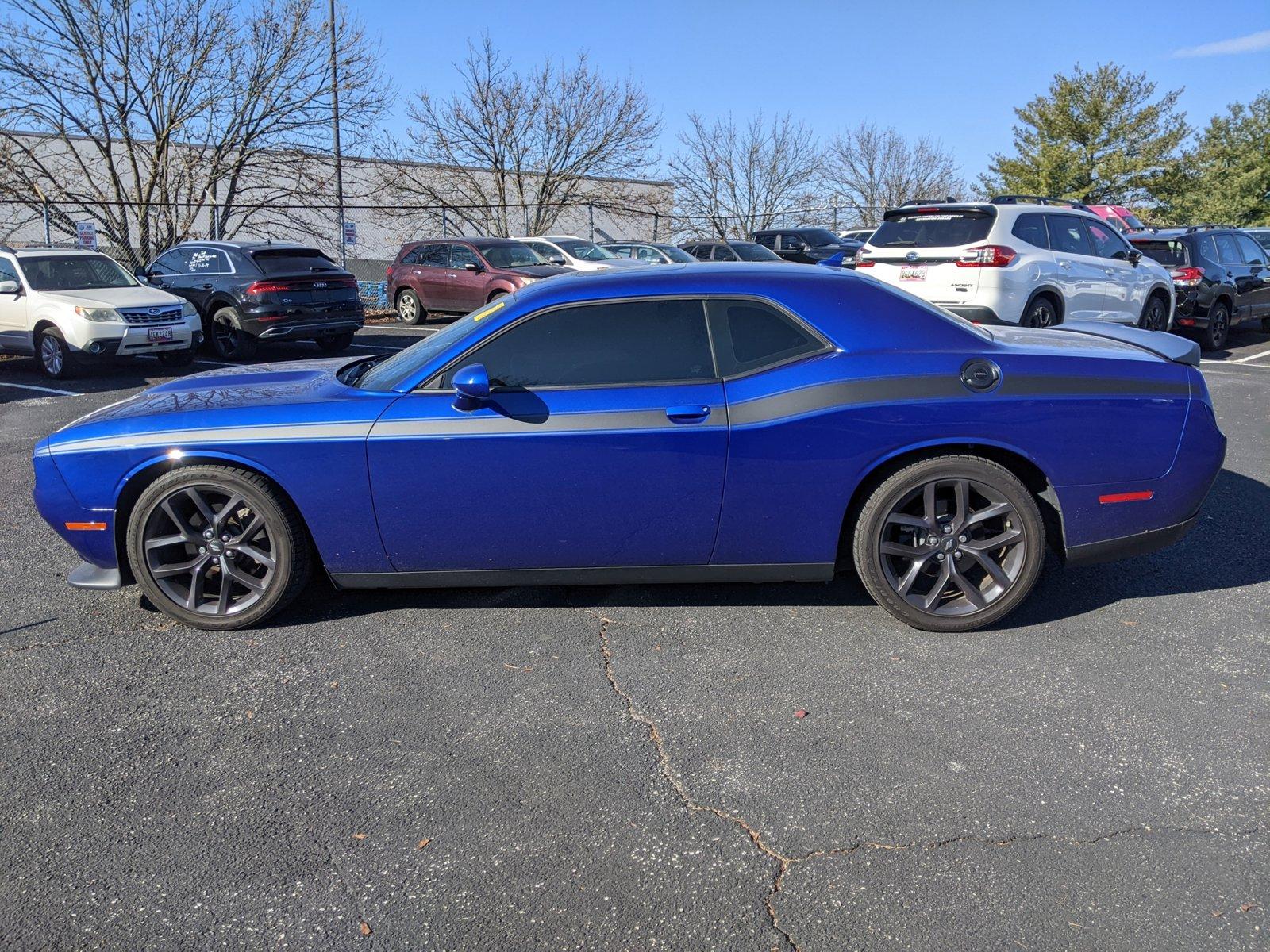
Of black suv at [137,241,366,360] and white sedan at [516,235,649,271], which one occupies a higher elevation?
white sedan at [516,235,649,271]

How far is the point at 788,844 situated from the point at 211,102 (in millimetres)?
22066

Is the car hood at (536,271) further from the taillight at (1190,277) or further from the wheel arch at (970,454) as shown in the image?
the wheel arch at (970,454)

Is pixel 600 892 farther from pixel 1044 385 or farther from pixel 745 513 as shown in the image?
pixel 1044 385

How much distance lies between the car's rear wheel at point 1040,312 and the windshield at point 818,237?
1489 centimetres

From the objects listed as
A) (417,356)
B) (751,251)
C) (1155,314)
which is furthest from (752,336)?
(751,251)

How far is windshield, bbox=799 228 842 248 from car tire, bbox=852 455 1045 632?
72.8 feet

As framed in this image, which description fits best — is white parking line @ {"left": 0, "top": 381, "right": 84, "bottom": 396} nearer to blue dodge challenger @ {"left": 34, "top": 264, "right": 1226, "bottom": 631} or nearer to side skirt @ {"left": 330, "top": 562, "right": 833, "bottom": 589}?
blue dodge challenger @ {"left": 34, "top": 264, "right": 1226, "bottom": 631}

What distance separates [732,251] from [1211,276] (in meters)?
10.1

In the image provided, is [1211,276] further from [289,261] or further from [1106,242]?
[289,261]

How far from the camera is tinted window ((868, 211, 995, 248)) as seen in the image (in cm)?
1071

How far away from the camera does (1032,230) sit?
10.9 m

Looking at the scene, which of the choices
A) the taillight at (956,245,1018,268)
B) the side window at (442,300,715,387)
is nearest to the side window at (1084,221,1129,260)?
the taillight at (956,245,1018,268)

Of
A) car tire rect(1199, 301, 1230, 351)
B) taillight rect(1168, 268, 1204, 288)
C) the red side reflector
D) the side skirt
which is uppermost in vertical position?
taillight rect(1168, 268, 1204, 288)

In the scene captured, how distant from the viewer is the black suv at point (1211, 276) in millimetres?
13836
